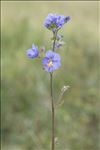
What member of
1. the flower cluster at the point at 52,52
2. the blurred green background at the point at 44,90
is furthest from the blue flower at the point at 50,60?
the blurred green background at the point at 44,90

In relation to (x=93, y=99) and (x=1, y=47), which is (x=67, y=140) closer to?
(x=93, y=99)

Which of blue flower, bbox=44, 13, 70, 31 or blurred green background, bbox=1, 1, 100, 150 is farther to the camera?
blurred green background, bbox=1, 1, 100, 150

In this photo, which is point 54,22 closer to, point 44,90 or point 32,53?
point 32,53

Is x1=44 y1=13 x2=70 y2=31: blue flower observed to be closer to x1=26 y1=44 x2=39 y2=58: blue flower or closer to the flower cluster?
the flower cluster

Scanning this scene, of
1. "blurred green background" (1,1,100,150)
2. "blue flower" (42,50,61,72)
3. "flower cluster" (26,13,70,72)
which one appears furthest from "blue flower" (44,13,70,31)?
"blurred green background" (1,1,100,150)

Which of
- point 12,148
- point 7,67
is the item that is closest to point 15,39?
point 7,67

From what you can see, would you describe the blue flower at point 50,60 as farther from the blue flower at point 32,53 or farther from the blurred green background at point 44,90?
the blurred green background at point 44,90
